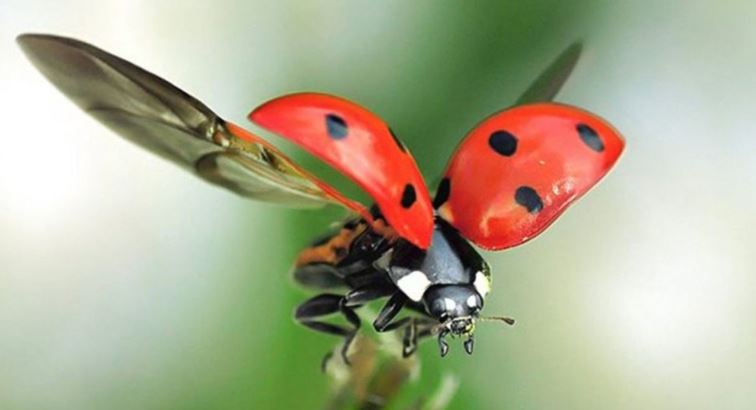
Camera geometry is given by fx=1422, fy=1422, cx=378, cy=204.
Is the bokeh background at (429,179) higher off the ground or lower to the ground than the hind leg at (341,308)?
higher

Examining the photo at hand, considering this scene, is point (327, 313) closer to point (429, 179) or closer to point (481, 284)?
point (481, 284)

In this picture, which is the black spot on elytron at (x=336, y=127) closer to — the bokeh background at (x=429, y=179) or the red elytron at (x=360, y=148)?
the red elytron at (x=360, y=148)

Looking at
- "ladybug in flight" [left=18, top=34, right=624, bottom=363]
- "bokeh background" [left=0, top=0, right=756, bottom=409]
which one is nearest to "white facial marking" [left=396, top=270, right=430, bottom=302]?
"ladybug in flight" [left=18, top=34, right=624, bottom=363]

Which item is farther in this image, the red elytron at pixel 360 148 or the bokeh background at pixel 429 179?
the bokeh background at pixel 429 179

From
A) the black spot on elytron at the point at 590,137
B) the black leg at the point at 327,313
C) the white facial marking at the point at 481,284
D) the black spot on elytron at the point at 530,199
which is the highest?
the black spot on elytron at the point at 590,137

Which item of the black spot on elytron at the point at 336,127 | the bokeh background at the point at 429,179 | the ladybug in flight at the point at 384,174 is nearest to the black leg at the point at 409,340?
the ladybug in flight at the point at 384,174

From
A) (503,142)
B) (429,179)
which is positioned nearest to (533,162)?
(503,142)

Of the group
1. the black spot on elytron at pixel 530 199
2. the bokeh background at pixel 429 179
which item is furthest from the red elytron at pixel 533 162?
the bokeh background at pixel 429 179

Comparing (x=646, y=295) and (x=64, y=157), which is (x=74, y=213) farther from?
(x=646, y=295)

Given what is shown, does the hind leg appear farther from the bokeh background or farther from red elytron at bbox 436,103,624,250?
the bokeh background
